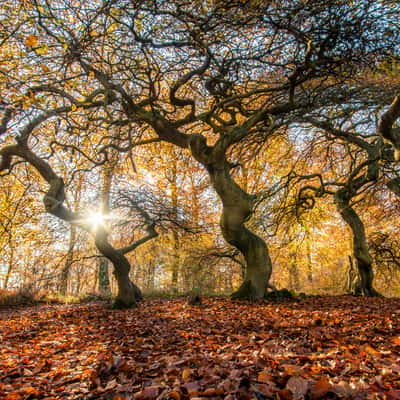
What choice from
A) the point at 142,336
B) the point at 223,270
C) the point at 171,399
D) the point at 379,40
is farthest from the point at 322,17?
the point at 223,270

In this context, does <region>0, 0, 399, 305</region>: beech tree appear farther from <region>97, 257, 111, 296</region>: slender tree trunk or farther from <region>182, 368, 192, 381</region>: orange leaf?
<region>97, 257, 111, 296</region>: slender tree trunk

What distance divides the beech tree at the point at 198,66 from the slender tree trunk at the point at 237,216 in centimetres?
2

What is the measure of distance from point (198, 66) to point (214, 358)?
16.2ft

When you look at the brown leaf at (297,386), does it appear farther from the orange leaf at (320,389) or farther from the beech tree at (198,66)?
the beech tree at (198,66)

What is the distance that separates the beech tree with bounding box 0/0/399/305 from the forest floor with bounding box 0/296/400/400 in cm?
→ 264

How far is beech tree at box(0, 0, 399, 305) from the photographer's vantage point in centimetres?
364

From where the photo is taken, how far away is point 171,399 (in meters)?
1.87

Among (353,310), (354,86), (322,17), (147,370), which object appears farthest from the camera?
(354,86)

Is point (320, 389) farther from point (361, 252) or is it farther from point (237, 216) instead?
point (361, 252)

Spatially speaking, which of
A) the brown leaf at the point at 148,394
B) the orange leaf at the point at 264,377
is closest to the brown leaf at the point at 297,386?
the orange leaf at the point at 264,377

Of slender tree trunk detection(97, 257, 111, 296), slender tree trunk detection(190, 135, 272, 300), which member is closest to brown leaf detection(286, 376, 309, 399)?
slender tree trunk detection(190, 135, 272, 300)

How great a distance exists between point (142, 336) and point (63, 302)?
673cm

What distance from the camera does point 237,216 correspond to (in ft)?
20.6

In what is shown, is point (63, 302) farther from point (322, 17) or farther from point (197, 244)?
point (322, 17)
